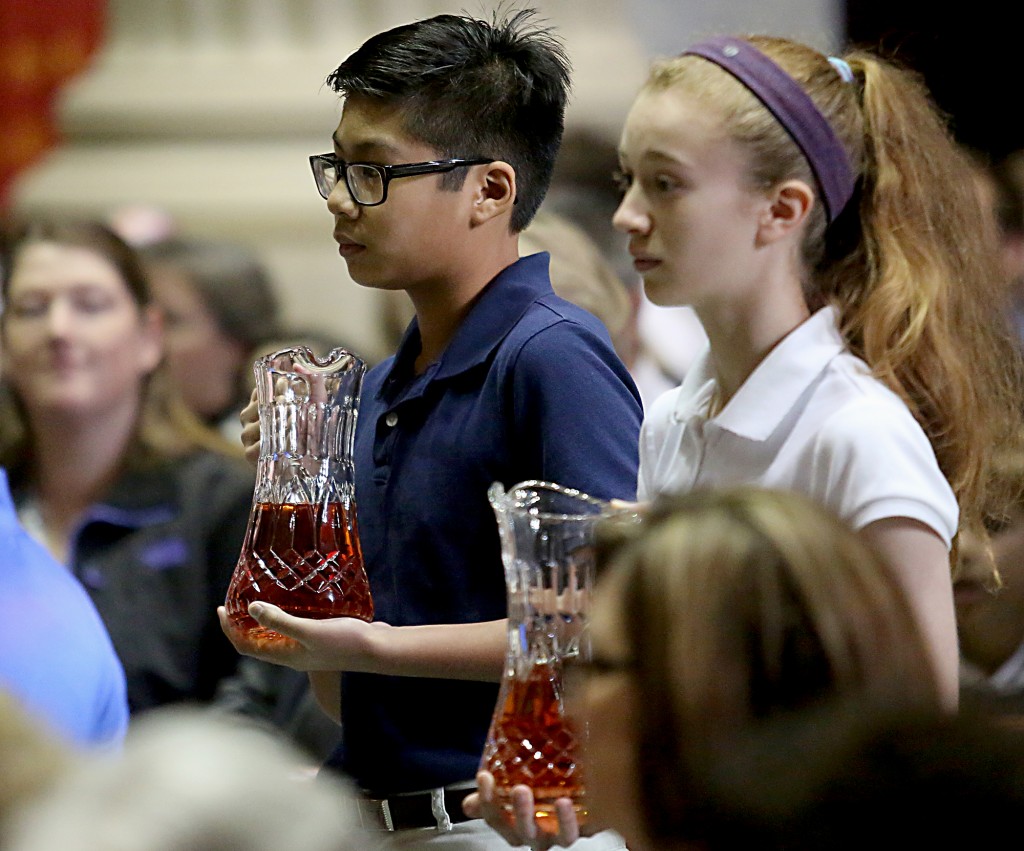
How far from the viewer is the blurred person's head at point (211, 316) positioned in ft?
14.7

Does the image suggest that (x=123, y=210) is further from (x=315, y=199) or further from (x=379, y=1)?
(x=379, y=1)

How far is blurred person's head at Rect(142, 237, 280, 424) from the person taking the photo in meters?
4.49

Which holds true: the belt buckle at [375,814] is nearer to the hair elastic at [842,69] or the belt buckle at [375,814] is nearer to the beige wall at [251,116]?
the hair elastic at [842,69]

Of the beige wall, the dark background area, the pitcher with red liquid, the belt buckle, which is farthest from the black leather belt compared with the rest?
the dark background area

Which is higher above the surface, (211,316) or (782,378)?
(782,378)

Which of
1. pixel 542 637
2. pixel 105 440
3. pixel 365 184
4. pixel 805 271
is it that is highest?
pixel 365 184

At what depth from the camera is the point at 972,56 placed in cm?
597

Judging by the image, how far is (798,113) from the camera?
1.96 metres

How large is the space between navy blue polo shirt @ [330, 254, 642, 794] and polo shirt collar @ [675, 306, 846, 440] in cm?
16

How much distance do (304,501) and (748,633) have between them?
77 centimetres

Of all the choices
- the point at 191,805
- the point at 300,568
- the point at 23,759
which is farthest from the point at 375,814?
the point at 191,805

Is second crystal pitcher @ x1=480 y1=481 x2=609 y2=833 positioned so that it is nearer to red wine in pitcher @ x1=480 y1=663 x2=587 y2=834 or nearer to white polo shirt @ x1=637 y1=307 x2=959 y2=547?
red wine in pitcher @ x1=480 y1=663 x2=587 y2=834

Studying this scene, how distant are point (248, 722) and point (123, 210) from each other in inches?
90.4

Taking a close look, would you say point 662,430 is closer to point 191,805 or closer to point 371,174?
point 371,174
